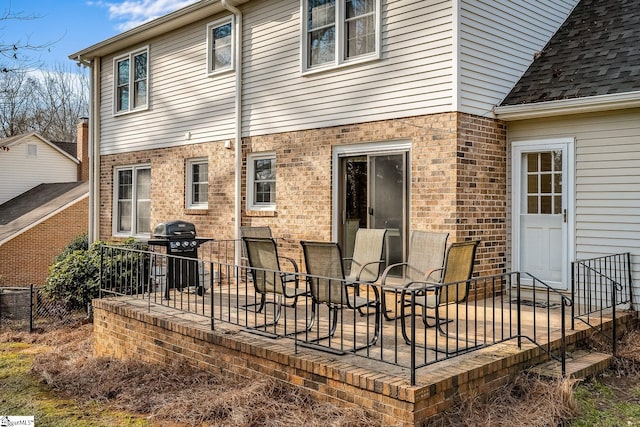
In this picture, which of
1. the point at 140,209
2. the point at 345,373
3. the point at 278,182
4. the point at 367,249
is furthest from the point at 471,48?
the point at 140,209

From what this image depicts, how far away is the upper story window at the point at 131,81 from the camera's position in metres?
13.2

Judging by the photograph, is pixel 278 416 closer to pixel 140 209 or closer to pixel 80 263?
pixel 80 263

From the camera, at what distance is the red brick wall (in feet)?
73.4

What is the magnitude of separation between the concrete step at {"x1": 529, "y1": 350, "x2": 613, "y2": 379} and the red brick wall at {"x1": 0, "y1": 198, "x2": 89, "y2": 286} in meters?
21.5

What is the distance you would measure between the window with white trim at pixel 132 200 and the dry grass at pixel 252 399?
6.82m

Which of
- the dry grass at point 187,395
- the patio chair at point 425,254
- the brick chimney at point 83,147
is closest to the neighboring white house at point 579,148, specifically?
the patio chair at point 425,254

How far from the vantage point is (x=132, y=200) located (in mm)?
13531

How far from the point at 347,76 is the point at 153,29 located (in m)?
5.66

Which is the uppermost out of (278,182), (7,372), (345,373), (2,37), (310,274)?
(2,37)

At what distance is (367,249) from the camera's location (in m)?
6.82

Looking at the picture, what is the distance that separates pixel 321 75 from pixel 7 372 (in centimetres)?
614

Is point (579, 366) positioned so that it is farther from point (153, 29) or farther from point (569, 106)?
point (153, 29)

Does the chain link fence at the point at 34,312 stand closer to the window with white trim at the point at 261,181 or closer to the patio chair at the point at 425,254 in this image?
the window with white trim at the point at 261,181

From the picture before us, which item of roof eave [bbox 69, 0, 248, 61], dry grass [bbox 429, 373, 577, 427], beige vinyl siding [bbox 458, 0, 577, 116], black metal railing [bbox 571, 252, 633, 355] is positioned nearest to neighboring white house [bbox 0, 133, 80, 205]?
roof eave [bbox 69, 0, 248, 61]
